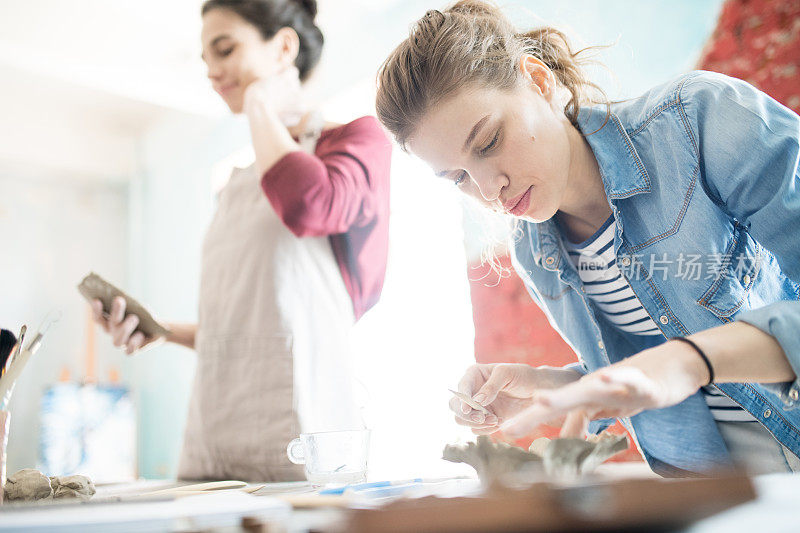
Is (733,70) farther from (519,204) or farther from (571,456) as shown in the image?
(571,456)

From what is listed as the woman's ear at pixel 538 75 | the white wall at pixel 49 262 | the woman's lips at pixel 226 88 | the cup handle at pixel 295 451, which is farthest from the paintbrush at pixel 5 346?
the white wall at pixel 49 262

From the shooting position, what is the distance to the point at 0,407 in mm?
578

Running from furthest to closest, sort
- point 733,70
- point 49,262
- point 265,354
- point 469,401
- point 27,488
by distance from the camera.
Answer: point 49,262 → point 733,70 → point 265,354 → point 469,401 → point 27,488

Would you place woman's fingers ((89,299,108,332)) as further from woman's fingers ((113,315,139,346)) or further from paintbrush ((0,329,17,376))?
paintbrush ((0,329,17,376))

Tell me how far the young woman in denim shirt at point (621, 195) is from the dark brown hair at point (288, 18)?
55 centimetres

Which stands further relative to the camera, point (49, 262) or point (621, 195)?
point (49, 262)

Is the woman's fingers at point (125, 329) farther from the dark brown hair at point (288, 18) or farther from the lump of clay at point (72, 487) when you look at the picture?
the dark brown hair at point (288, 18)

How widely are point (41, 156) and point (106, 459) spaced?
176cm

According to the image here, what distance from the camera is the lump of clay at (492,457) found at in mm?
448

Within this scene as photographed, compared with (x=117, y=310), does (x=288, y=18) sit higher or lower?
higher

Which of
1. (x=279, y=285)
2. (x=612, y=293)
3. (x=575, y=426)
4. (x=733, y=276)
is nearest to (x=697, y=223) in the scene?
(x=733, y=276)

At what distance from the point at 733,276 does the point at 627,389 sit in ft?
1.18

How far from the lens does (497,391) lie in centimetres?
74

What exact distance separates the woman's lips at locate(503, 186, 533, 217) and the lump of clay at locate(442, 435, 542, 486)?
0.39 m
